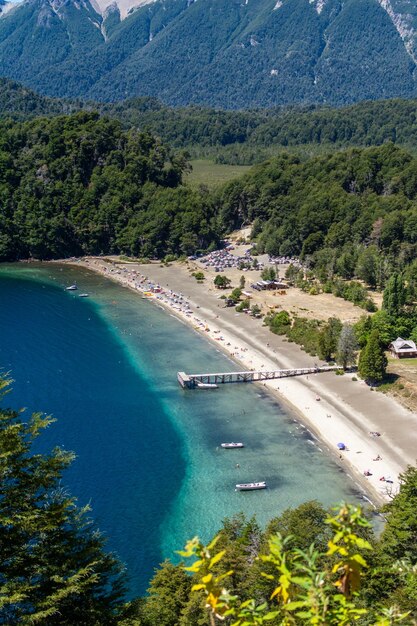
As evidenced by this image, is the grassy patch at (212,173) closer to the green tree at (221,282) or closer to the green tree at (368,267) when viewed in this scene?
the green tree at (221,282)

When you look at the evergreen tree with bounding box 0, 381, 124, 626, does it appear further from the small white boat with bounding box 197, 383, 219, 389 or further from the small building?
the small building

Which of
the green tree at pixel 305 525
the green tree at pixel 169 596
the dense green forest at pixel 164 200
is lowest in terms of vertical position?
the green tree at pixel 169 596

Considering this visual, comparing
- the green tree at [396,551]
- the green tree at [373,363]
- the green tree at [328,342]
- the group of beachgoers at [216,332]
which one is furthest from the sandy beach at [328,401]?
the green tree at [396,551]

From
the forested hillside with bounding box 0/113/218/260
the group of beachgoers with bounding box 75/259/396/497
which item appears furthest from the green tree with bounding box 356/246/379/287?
the forested hillside with bounding box 0/113/218/260

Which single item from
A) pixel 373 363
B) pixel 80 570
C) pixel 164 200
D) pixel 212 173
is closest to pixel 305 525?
pixel 80 570

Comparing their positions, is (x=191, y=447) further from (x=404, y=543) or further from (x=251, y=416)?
(x=404, y=543)
